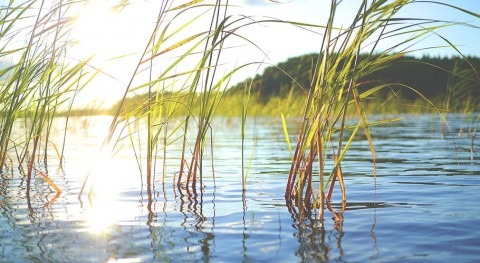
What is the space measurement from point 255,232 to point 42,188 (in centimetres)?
220

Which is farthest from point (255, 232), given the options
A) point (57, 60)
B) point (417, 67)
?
point (417, 67)

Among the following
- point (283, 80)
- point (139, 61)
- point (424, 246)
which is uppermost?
point (283, 80)

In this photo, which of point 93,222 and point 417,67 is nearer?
point 93,222

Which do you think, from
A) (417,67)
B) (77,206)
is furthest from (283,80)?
(77,206)

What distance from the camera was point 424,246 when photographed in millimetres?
1999

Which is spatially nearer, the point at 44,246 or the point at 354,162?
the point at 44,246

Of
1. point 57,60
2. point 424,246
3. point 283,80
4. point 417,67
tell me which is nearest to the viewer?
point 424,246

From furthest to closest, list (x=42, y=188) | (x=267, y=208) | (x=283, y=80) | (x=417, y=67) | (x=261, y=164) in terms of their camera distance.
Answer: (x=283, y=80)
(x=417, y=67)
(x=261, y=164)
(x=42, y=188)
(x=267, y=208)

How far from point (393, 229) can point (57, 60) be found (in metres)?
2.42

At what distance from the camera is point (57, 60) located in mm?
3355

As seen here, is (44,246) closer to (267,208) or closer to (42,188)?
(267,208)

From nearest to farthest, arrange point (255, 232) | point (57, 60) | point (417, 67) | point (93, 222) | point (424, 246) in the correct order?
point (424, 246)
point (255, 232)
point (93, 222)
point (57, 60)
point (417, 67)

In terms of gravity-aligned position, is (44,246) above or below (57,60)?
below

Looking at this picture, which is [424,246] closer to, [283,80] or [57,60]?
[57,60]
